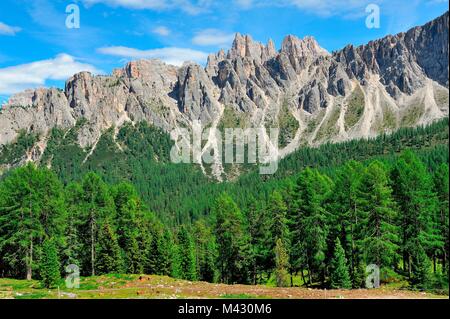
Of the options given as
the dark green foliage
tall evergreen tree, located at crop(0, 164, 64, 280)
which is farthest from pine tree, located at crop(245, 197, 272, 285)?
tall evergreen tree, located at crop(0, 164, 64, 280)

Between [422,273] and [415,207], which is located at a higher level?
[415,207]

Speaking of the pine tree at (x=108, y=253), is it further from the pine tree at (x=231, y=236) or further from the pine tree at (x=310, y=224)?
the pine tree at (x=310, y=224)

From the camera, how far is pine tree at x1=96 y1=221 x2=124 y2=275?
4907 cm

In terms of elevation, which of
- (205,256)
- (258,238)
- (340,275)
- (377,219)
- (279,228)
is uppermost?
(377,219)

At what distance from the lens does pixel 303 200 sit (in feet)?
147

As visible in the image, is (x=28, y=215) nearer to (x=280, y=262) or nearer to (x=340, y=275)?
(x=280, y=262)

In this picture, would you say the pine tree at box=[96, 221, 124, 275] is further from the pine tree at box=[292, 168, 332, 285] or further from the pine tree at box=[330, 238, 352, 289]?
the pine tree at box=[330, 238, 352, 289]

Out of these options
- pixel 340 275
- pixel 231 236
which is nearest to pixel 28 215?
pixel 231 236

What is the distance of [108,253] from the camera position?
4944cm

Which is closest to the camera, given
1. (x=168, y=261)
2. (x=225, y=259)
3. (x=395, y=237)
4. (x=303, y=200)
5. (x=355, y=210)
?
(x=395, y=237)

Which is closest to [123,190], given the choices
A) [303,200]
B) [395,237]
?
[303,200]
